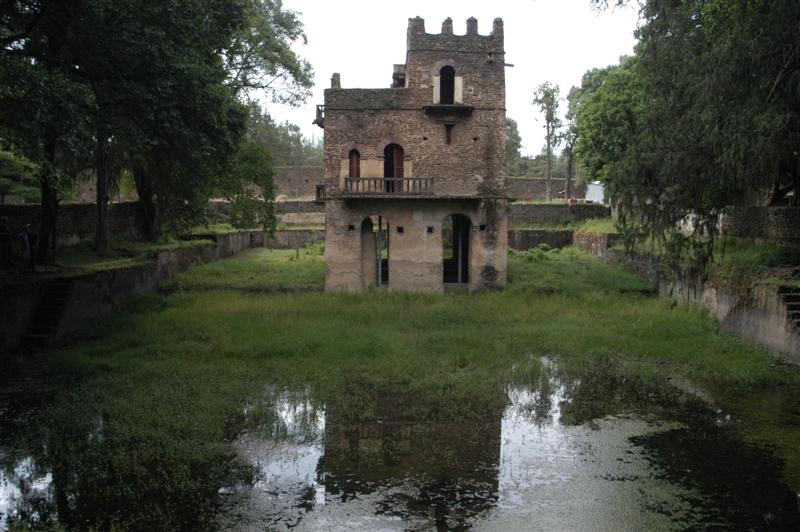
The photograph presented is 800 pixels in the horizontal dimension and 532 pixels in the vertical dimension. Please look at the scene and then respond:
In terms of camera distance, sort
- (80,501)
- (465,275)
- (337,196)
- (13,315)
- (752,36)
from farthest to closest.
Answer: (465,275) < (337,196) < (13,315) < (752,36) < (80,501)

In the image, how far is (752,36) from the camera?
12.6 metres

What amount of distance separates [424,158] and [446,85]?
2.56 m

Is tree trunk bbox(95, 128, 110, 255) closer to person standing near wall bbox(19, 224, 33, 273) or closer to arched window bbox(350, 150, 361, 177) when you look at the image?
person standing near wall bbox(19, 224, 33, 273)

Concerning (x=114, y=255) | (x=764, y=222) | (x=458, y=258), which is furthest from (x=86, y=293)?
(x=764, y=222)

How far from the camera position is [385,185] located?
22969 millimetres

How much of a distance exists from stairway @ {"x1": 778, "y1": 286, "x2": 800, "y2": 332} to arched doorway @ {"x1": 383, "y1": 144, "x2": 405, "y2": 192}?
11.9 meters

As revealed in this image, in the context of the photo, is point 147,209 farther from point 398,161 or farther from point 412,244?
point 412,244

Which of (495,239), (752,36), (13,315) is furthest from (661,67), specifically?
(13,315)

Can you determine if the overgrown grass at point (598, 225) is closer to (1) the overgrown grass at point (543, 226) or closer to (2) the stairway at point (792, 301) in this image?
(1) the overgrown grass at point (543, 226)

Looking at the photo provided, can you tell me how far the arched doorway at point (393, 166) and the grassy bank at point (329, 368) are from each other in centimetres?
389

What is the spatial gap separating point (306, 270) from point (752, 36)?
17569 millimetres

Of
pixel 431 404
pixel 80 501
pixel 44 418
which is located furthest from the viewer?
pixel 431 404

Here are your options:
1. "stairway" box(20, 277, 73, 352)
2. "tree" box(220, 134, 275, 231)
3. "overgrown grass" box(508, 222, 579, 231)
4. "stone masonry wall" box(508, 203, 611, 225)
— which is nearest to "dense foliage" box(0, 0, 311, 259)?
"stairway" box(20, 277, 73, 352)

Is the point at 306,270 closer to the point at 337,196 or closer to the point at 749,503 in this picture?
the point at 337,196
